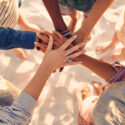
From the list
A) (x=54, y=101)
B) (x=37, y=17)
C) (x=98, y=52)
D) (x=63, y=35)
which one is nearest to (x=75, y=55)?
(x=63, y=35)

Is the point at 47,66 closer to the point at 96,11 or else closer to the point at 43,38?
the point at 43,38

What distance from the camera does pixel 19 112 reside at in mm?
934

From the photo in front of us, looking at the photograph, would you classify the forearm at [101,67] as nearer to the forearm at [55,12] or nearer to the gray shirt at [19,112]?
the forearm at [55,12]

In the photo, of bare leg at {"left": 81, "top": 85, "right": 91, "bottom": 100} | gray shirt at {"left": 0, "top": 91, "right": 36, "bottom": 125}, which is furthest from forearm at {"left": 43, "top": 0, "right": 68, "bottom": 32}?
bare leg at {"left": 81, "top": 85, "right": 91, "bottom": 100}

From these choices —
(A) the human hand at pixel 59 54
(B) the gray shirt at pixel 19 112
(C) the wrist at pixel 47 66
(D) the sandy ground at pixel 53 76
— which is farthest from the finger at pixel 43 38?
(D) the sandy ground at pixel 53 76

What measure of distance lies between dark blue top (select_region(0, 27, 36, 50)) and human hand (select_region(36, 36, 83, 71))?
0.20 ft

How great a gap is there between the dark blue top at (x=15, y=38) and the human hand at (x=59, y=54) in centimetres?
6

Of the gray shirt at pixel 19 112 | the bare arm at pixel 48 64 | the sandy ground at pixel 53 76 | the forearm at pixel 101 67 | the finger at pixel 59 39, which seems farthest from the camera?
the sandy ground at pixel 53 76

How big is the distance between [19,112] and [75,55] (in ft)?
1.52

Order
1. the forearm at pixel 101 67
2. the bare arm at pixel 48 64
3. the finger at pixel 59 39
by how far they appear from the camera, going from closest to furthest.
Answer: the bare arm at pixel 48 64 → the forearm at pixel 101 67 → the finger at pixel 59 39

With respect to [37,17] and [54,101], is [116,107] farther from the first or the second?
[37,17]

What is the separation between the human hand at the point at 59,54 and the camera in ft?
3.69

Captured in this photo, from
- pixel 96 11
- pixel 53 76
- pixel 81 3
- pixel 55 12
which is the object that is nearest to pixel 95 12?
pixel 96 11

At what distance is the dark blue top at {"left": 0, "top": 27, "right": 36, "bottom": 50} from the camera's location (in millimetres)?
1115
